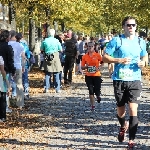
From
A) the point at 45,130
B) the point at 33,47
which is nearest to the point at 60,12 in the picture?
the point at 33,47

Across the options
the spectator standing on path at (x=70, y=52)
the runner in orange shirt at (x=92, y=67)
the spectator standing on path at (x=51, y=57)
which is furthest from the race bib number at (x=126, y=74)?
the spectator standing on path at (x=70, y=52)

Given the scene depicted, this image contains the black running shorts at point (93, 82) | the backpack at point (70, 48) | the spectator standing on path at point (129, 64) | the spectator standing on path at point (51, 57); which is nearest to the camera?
the spectator standing on path at point (129, 64)

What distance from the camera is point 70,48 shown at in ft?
56.3

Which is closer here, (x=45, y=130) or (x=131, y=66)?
(x=131, y=66)

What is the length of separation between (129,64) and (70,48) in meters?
10.1

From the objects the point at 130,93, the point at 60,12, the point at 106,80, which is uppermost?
the point at 60,12

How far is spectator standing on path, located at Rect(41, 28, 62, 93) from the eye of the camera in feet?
47.2

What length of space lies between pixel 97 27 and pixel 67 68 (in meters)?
57.9

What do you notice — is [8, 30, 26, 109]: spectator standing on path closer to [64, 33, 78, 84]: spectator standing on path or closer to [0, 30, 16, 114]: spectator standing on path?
[0, 30, 16, 114]: spectator standing on path

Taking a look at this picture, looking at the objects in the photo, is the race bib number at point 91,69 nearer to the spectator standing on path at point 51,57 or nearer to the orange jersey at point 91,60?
the orange jersey at point 91,60

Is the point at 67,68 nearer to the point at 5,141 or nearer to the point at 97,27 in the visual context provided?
the point at 5,141

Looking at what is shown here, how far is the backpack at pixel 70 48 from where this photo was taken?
670 inches

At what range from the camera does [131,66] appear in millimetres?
7121

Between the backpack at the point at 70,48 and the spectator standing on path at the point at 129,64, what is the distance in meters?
9.86
